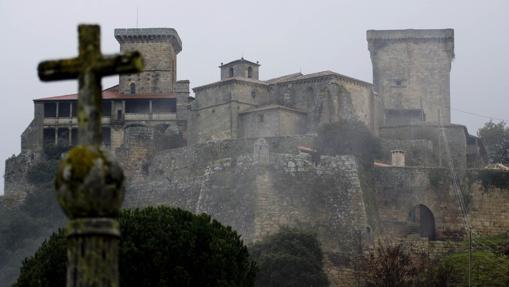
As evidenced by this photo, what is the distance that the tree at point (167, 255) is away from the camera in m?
36.8

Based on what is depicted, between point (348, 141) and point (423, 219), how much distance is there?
312 inches

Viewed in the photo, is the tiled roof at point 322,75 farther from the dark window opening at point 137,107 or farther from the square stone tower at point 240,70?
the dark window opening at point 137,107

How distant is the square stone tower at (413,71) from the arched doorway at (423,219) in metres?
18.7

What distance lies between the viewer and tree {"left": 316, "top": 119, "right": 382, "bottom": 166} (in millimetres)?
65875

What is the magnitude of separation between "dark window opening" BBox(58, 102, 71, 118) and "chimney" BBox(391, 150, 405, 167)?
26896mm

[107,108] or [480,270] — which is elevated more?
[107,108]

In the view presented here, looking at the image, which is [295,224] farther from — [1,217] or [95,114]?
[95,114]

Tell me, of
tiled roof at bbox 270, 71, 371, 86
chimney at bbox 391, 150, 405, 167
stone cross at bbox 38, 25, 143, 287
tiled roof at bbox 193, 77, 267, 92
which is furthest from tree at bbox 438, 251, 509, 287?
stone cross at bbox 38, 25, 143, 287

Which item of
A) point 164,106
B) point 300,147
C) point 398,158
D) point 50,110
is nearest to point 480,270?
point 398,158

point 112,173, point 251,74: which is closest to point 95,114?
point 112,173

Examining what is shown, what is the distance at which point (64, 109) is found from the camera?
81.1m

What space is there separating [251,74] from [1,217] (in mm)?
19489

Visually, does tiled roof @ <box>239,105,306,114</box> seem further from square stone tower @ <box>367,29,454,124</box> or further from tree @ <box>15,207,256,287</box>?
tree @ <box>15,207,256,287</box>

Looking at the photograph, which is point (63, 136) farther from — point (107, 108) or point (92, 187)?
point (92, 187)
